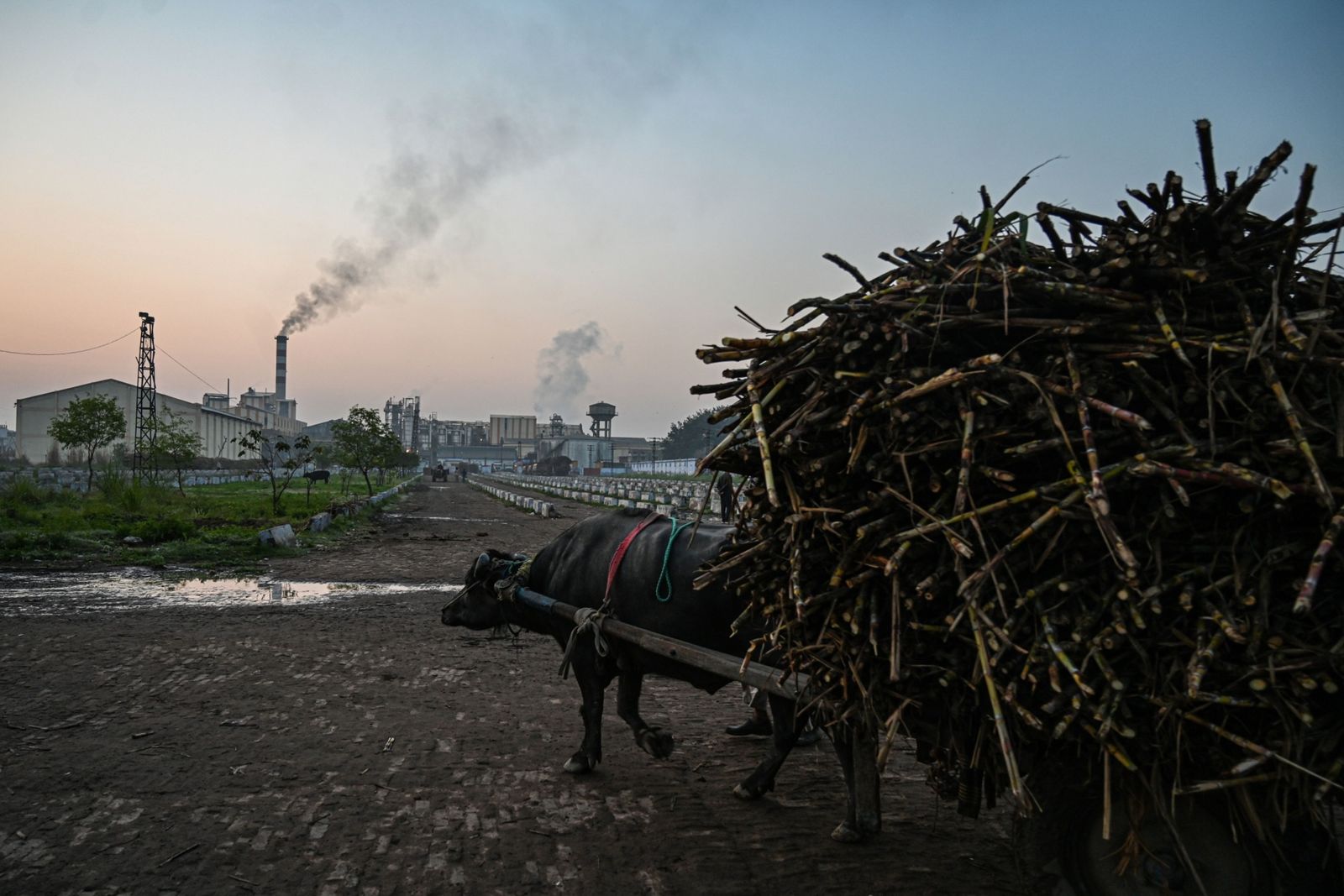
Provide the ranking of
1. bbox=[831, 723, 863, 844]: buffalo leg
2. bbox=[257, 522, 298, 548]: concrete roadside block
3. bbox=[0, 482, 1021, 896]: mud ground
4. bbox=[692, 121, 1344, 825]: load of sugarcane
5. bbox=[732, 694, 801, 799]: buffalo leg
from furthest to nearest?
bbox=[257, 522, 298, 548]: concrete roadside block, bbox=[732, 694, 801, 799]: buffalo leg, bbox=[831, 723, 863, 844]: buffalo leg, bbox=[0, 482, 1021, 896]: mud ground, bbox=[692, 121, 1344, 825]: load of sugarcane

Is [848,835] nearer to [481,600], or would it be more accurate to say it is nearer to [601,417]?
[481,600]

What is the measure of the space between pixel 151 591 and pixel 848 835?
1180 cm

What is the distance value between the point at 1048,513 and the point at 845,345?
970 millimetres

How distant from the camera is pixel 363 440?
136 feet

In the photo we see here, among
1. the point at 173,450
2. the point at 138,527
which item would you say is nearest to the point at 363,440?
the point at 173,450

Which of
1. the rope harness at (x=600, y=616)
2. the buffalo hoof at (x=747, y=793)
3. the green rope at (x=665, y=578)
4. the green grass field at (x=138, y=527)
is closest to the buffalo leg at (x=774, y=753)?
the buffalo hoof at (x=747, y=793)

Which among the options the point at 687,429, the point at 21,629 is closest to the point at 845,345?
the point at 21,629

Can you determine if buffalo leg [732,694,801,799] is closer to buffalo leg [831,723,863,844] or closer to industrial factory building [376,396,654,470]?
buffalo leg [831,723,863,844]

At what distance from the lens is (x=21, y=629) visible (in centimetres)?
937

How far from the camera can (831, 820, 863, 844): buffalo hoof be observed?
13.9 ft

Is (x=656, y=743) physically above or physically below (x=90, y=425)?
below

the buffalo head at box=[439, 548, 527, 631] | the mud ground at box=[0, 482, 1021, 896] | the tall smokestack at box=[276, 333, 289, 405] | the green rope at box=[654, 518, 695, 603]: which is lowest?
the mud ground at box=[0, 482, 1021, 896]

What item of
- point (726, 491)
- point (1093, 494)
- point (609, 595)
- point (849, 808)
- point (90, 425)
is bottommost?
point (849, 808)

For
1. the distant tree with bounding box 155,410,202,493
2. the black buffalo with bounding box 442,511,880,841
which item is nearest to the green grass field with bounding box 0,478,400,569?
the distant tree with bounding box 155,410,202,493
